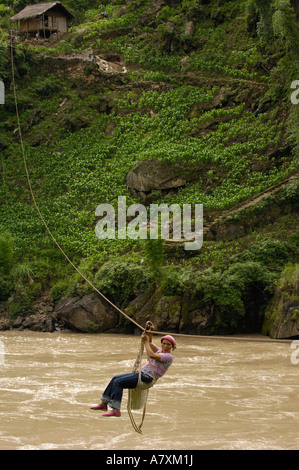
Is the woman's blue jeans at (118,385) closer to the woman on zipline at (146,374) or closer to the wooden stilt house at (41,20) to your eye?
the woman on zipline at (146,374)

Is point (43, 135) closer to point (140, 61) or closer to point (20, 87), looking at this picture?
point (20, 87)

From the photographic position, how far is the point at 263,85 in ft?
91.6

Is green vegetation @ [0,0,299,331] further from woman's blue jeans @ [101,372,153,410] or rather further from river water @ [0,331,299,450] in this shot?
woman's blue jeans @ [101,372,153,410]

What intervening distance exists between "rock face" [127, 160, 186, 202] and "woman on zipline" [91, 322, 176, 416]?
61.5ft

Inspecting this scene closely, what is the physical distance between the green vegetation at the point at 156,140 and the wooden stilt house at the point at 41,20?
1.93 m

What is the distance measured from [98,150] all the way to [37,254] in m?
7.15

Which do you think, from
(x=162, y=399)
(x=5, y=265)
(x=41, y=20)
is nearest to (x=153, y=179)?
(x=5, y=265)

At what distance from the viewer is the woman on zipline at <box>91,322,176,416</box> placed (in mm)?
6609

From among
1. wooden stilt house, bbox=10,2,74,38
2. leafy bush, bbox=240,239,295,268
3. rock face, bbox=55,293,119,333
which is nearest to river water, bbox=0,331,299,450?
rock face, bbox=55,293,119,333

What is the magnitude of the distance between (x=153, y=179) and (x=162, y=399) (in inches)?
646

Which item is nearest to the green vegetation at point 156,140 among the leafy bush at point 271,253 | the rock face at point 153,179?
the leafy bush at point 271,253

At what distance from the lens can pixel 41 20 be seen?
36.3 metres

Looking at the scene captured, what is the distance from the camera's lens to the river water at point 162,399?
7.48 m
